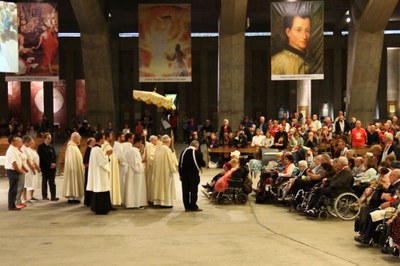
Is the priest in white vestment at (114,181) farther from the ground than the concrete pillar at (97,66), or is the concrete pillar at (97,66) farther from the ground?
the concrete pillar at (97,66)

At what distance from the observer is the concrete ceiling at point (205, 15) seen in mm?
26938

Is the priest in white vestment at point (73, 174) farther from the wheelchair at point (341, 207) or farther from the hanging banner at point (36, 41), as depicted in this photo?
the hanging banner at point (36, 41)

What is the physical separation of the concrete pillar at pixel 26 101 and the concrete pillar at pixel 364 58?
1732 centimetres

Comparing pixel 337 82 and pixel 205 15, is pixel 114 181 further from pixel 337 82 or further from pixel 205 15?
pixel 337 82

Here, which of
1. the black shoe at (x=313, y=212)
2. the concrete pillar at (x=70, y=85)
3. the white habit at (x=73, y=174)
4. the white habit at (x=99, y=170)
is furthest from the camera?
the concrete pillar at (x=70, y=85)

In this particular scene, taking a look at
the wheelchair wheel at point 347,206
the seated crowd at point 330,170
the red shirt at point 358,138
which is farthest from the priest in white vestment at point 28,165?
the red shirt at point 358,138

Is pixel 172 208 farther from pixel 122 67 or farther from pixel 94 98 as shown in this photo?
pixel 122 67

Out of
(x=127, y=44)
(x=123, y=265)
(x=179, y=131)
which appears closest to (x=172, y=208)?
(x=123, y=265)

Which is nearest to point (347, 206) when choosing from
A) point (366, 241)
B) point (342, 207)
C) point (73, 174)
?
point (342, 207)

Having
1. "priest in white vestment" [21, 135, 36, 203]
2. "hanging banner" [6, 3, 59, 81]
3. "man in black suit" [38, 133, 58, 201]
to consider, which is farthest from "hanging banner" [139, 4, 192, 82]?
"priest in white vestment" [21, 135, 36, 203]

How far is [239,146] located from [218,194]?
6.00 metres

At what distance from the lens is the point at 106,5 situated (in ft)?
85.4

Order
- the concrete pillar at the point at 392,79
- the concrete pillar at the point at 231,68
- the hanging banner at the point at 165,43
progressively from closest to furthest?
1. the hanging banner at the point at 165,43
2. the concrete pillar at the point at 231,68
3. the concrete pillar at the point at 392,79

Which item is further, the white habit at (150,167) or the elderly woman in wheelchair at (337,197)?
the white habit at (150,167)
